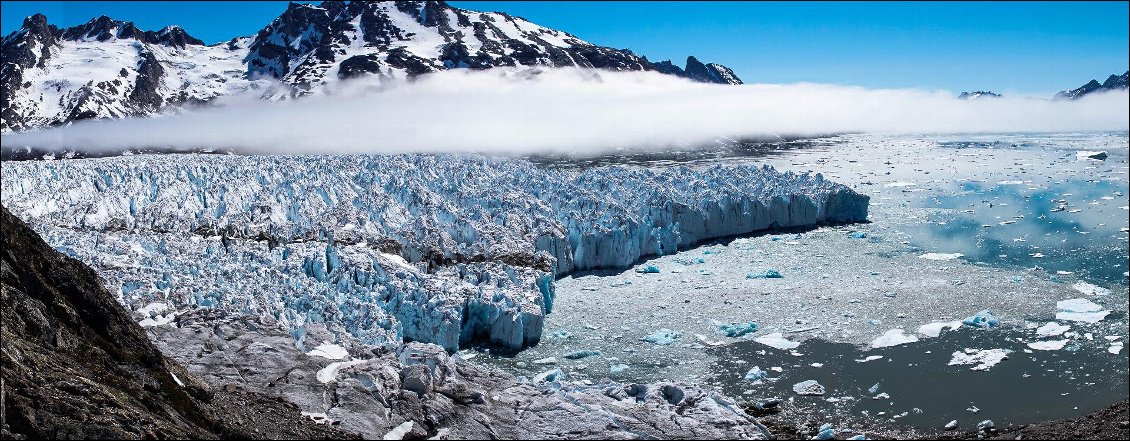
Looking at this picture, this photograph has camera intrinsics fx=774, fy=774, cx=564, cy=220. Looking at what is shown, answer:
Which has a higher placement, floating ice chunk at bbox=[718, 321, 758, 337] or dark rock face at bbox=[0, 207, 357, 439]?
dark rock face at bbox=[0, 207, 357, 439]

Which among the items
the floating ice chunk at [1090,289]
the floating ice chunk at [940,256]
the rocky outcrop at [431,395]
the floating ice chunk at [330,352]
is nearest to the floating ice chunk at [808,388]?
the rocky outcrop at [431,395]

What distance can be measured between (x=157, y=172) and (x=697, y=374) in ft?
54.7

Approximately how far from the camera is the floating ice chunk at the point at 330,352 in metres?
10.9

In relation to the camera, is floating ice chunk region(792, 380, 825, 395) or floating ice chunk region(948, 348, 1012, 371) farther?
floating ice chunk region(948, 348, 1012, 371)

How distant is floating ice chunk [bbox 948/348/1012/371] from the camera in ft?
40.9

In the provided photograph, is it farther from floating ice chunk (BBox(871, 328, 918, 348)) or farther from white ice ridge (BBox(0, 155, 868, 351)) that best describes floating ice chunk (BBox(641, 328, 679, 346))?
floating ice chunk (BBox(871, 328, 918, 348))

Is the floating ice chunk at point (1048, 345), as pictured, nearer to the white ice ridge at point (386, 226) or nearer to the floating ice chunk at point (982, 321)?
the floating ice chunk at point (982, 321)

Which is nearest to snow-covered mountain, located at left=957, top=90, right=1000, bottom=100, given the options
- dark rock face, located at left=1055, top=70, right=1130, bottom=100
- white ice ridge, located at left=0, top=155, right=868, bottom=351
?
dark rock face, located at left=1055, top=70, right=1130, bottom=100

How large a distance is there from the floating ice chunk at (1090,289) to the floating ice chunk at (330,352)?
14.3 meters

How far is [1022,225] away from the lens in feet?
71.9

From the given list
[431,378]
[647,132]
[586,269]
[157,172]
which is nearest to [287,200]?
[157,172]

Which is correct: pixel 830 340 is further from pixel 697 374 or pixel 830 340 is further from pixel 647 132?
pixel 647 132

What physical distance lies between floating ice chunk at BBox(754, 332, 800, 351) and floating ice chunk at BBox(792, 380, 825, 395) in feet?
5.47

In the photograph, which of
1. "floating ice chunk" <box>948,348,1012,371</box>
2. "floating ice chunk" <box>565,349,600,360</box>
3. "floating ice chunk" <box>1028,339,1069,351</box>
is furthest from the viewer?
"floating ice chunk" <box>565,349,600,360</box>
